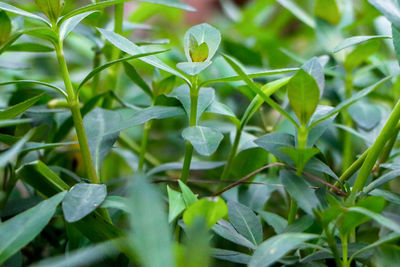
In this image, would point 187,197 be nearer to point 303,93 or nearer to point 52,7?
point 303,93

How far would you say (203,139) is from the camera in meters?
0.44

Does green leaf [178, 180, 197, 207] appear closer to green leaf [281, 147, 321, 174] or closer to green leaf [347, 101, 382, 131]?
green leaf [281, 147, 321, 174]

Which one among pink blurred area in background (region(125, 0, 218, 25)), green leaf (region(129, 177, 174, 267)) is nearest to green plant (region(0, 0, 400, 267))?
green leaf (region(129, 177, 174, 267))

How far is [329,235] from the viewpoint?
41 centimetres

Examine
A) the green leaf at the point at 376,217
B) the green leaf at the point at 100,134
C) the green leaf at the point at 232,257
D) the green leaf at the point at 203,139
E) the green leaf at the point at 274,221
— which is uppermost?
the green leaf at the point at 203,139

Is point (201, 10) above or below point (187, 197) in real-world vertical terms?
below

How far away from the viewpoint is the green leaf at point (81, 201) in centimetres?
40

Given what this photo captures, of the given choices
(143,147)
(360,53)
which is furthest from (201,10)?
(143,147)

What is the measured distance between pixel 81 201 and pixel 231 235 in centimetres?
15

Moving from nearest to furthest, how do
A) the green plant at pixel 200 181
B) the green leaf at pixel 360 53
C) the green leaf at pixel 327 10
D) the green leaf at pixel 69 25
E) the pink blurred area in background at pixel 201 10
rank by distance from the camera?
1. the green plant at pixel 200 181
2. the green leaf at pixel 69 25
3. the green leaf at pixel 360 53
4. the green leaf at pixel 327 10
5. the pink blurred area in background at pixel 201 10

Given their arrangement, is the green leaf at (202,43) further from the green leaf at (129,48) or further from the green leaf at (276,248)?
the green leaf at (276,248)

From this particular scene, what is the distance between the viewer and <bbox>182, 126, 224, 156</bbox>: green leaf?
43 centimetres

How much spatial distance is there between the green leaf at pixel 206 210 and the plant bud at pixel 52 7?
0.26m

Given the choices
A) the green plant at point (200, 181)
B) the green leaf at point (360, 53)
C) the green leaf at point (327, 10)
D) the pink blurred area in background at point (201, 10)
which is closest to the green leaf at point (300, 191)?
the green plant at point (200, 181)
